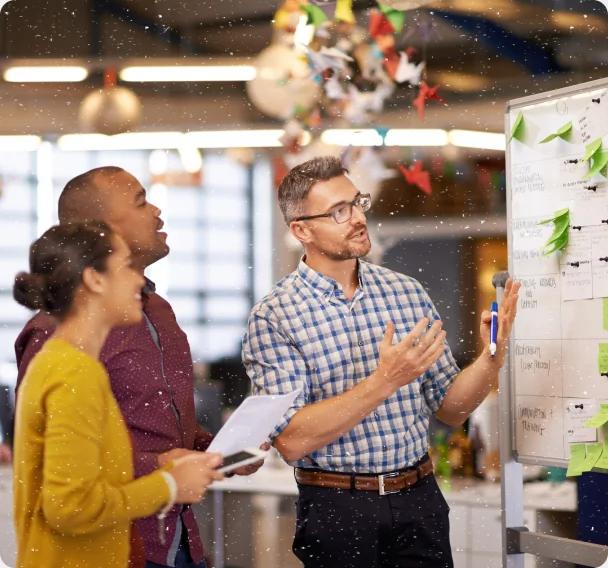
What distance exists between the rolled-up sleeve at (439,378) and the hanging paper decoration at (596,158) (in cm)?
43

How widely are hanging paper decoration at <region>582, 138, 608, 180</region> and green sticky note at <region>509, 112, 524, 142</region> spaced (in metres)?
0.18

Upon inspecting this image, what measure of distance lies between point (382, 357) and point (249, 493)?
3.41ft

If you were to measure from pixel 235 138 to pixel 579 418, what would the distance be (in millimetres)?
1061

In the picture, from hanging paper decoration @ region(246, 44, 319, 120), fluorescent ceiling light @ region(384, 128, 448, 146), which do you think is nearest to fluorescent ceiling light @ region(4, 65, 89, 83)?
hanging paper decoration @ region(246, 44, 319, 120)

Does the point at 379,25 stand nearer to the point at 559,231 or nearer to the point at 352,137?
the point at 352,137

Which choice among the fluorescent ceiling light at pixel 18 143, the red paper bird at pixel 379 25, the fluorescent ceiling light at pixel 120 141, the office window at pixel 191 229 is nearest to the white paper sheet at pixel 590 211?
the office window at pixel 191 229

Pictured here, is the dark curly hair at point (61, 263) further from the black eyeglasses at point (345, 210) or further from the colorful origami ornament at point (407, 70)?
the colorful origami ornament at point (407, 70)

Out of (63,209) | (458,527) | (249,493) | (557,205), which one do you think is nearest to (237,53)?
(63,209)

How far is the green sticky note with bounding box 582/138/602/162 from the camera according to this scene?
6.65 feet

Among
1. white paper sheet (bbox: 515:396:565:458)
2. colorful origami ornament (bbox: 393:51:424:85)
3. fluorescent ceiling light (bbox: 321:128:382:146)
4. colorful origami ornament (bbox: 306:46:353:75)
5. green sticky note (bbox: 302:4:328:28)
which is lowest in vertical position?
white paper sheet (bbox: 515:396:565:458)

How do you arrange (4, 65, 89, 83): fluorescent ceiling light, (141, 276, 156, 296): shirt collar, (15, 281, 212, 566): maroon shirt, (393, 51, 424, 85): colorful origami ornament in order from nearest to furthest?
(15, 281, 212, 566): maroon shirt → (141, 276, 156, 296): shirt collar → (4, 65, 89, 83): fluorescent ceiling light → (393, 51, 424, 85): colorful origami ornament

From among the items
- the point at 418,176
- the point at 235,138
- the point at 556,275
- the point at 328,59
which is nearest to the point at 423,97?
the point at 418,176

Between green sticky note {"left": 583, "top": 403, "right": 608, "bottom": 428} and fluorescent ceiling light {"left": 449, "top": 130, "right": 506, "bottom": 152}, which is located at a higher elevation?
fluorescent ceiling light {"left": 449, "top": 130, "right": 506, "bottom": 152}

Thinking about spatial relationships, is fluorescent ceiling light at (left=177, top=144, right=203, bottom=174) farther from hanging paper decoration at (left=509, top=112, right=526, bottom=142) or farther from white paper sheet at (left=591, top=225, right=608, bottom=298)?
white paper sheet at (left=591, top=225, right=608, bottom=298)
